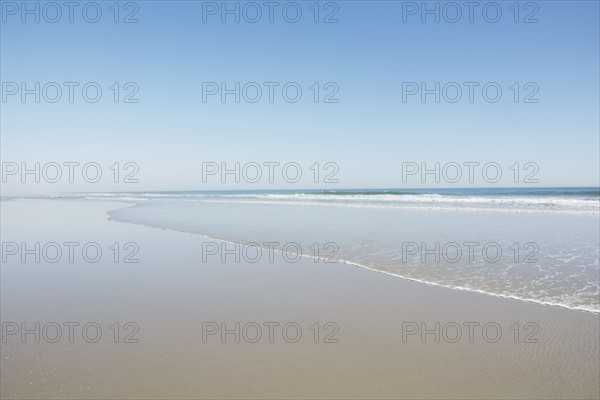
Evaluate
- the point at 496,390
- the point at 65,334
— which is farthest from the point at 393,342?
the point at 65,334

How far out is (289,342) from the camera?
15.0ft

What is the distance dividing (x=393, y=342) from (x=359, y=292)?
6.23ft

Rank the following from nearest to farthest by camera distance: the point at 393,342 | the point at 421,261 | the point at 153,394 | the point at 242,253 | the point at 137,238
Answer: the point at 153,394 → the point at 393,342 → the point at 421,261 → the point at 242,253 → the point at 137,238

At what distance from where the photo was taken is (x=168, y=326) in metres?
4.97

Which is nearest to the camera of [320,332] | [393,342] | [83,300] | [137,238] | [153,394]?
[153,394]

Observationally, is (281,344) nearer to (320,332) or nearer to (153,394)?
(320,332)

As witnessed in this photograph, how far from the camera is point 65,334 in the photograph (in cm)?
468

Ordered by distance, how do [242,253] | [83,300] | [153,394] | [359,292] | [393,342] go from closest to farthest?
[153,394] < [393,342] < [83,300] < [359,292] < [242,253]

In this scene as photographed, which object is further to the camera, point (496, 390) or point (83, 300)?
point (83, 300)

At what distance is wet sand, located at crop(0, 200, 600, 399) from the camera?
3.55 metres

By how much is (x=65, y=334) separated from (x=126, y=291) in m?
1.82

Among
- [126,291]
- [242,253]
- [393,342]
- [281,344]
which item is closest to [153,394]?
[281,344]

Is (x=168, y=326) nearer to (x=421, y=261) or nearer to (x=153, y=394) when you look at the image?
(x=153, y=394)

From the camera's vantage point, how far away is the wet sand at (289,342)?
11.6 ft
